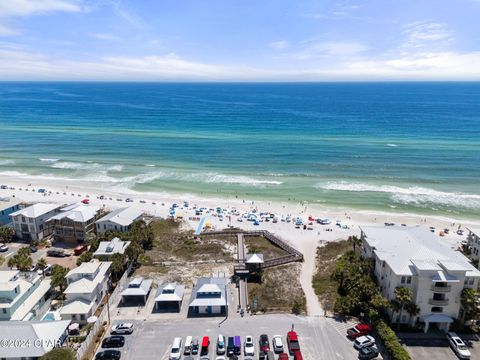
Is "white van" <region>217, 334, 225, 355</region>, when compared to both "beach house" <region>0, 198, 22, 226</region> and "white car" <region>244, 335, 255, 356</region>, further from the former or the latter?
"beach house" <region>0, 198, 22, 226</region>

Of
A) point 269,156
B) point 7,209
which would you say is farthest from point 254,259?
point 269,156

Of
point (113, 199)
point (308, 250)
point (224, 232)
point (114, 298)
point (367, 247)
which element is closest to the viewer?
point (114, 298)

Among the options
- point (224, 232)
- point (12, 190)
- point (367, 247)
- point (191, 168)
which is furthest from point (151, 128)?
point (367, 247)

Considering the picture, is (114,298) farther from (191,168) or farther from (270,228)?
(191,168)

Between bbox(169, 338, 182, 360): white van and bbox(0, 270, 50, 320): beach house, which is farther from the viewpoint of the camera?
bbox(0, 270, 50, 320): beach house

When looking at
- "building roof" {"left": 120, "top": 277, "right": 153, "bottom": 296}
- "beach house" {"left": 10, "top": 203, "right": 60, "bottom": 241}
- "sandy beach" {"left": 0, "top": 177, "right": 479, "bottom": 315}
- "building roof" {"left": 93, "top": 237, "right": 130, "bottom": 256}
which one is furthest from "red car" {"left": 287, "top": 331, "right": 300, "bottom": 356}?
"beach house" {"left": 10, "top": 203, "right": 60, "bottom": 241}

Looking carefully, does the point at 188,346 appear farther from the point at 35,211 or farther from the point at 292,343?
the point at 35,211
